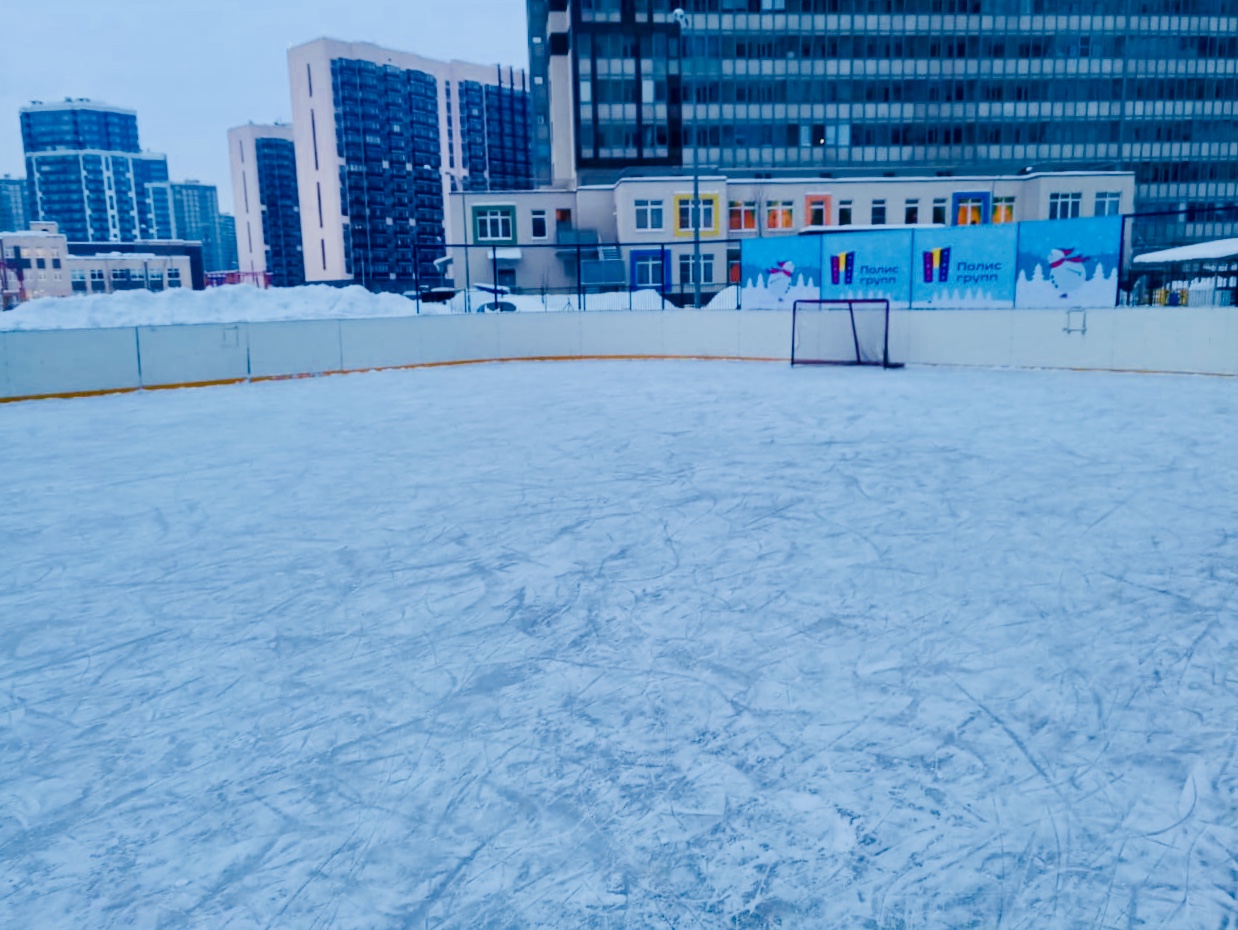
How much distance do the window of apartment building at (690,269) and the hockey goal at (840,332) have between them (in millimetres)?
17594

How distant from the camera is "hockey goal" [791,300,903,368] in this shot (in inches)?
641

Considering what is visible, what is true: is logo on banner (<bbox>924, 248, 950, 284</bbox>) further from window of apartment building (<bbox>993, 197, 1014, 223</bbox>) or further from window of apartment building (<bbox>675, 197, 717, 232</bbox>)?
window of apartment building (<bbox>993, 197, 1014, 223</bbox>)

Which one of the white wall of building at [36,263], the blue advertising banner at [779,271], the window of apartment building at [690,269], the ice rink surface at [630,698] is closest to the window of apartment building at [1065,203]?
the window of apartment building at [690,269]

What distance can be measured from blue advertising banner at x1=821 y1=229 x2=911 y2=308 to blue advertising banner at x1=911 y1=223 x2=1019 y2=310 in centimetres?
20

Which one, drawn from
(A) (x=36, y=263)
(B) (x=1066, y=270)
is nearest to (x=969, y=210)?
(B) (x=1066, y=270)

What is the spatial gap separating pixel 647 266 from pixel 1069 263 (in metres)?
20.0

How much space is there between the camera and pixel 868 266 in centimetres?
1628

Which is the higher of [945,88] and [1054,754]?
[945,88]

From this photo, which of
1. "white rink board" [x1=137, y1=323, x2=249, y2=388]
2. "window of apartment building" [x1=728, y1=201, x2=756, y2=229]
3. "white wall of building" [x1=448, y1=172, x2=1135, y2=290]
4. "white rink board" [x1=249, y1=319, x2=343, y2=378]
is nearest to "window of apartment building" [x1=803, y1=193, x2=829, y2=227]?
"white wall of building" [x1=448, y1=172, x2=1135, y2=290]

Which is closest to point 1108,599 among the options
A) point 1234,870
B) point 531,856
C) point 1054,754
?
point 1054,754

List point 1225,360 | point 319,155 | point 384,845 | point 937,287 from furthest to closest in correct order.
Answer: point 319,155
point 937,287
point 1225,360
point 384,845

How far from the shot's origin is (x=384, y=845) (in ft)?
8.18

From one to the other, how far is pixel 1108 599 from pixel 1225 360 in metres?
11.4

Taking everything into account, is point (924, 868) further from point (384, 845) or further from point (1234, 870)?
point (384, 845)
